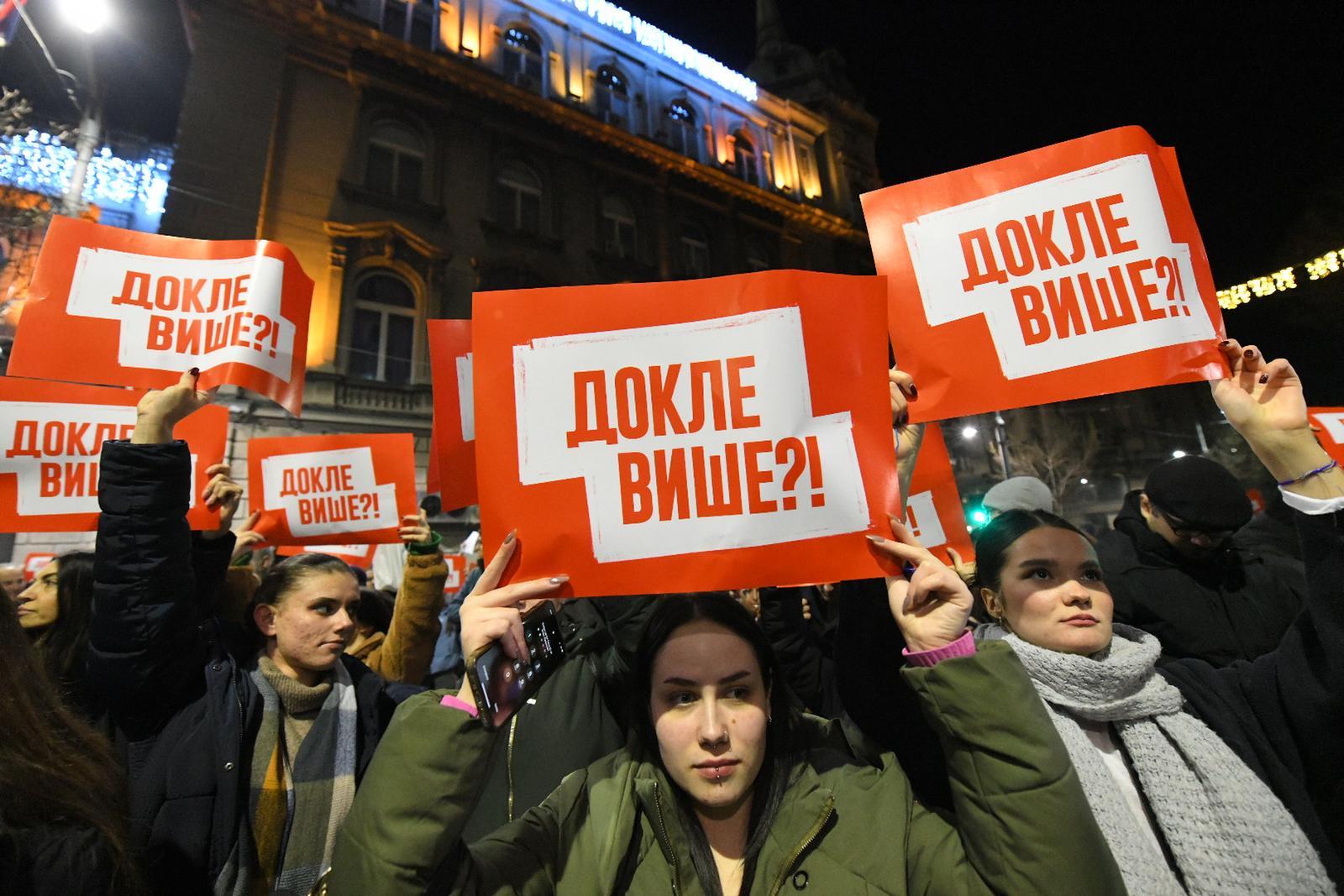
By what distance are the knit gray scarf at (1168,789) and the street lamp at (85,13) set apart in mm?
17391

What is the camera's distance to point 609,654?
7.68 feet

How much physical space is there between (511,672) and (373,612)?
281 cm

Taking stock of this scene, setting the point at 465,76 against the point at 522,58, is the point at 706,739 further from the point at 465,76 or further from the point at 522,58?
the point at 522,58

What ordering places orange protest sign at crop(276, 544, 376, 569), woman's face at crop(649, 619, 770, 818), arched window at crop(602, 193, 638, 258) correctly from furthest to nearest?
arched window at crop(602, 193, 638, 258) < orange protest sign at crop(276, 544, 376, 569) < woman's face at crop(649, 619, 770, 818)

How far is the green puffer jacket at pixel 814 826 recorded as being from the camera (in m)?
1.32

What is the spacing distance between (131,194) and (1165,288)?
63.6ft

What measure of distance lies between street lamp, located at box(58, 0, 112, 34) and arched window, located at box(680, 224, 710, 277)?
45.7 feet

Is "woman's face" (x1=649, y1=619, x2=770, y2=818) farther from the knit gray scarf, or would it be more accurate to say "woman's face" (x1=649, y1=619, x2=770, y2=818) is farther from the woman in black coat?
the woman in black coat

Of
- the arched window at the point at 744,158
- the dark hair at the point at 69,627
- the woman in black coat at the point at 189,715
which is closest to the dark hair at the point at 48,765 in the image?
the woman in black coat at the point at 189,715

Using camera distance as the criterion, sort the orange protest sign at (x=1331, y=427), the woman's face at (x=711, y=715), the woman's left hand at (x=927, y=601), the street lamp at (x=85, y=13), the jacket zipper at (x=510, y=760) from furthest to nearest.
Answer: the street lamp at (x=85, y=13)
the orange protest sign at (x=1331, y=427)
the jacket zipper at (x=510, y=760)
the woman's face at (x=711, y=715)
the woman's left hand at (x=927, y=601)

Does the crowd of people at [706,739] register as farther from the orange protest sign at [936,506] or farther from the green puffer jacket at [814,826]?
the orange protest sign at [936,506]

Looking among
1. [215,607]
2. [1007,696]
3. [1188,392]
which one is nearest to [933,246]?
[1007,696]

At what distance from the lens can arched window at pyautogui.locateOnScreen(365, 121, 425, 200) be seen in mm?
14734

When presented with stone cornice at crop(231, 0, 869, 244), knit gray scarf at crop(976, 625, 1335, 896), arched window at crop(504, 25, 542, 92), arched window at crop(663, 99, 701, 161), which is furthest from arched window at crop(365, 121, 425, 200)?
knit gray scarf at crop(976, 625, 1335, 896)
